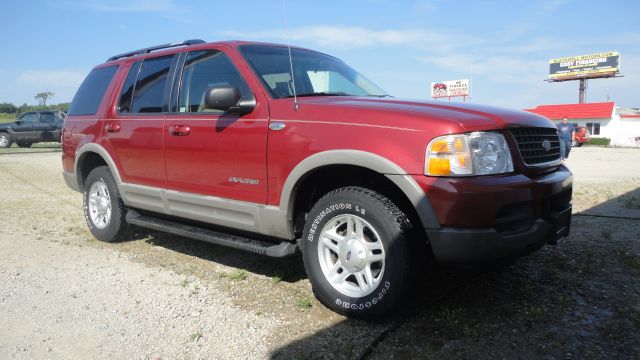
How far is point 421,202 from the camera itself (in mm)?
2832

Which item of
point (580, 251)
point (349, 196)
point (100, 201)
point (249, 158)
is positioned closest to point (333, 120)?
point (349, 196)

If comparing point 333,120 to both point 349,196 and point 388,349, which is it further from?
point 388,349

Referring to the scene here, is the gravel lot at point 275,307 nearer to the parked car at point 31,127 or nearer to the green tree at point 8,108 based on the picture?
the parked car at point 31,127

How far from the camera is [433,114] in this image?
9.71 feet

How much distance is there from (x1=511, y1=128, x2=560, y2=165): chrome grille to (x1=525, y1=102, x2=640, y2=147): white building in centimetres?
5058

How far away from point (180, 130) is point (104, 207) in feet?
6.25

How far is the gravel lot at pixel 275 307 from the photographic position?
2854 mm

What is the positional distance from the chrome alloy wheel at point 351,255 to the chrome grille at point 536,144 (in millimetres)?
1085

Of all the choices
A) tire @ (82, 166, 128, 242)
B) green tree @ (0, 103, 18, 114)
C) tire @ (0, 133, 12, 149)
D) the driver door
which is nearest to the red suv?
tire @ (82, 166, 128, 242)

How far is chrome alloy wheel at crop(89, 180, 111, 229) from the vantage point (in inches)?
211

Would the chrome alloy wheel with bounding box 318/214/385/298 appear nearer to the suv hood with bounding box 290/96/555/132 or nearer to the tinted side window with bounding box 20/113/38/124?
the suv hood with bounding box 290/96/555/132

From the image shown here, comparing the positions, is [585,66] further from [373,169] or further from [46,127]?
[373,169]

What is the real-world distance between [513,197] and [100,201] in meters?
4.50

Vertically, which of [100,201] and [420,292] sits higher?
[100,201]
